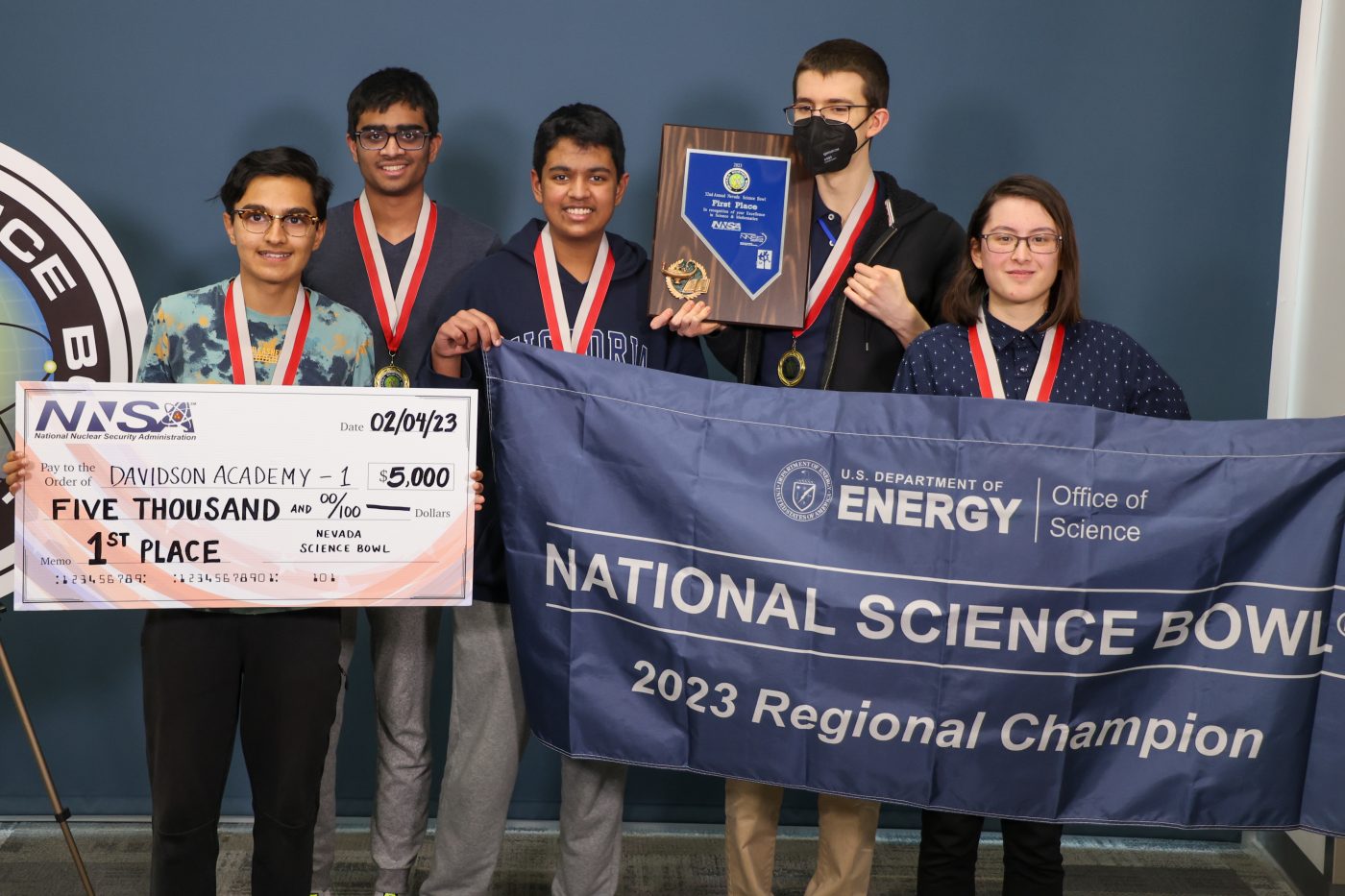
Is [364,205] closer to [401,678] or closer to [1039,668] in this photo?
[401,678]

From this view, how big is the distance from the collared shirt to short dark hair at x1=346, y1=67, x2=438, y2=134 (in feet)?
4.41

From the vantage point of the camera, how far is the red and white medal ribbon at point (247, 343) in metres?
2.50

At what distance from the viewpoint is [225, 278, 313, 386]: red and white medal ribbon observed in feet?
8.20

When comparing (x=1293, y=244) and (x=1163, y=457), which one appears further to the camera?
(x=1293, y=244)

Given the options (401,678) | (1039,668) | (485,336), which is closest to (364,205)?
(485,336)

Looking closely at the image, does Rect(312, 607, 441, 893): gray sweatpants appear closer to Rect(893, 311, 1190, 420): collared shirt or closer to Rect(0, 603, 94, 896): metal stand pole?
Rect(0, 603, 94, 896): metal stand pole

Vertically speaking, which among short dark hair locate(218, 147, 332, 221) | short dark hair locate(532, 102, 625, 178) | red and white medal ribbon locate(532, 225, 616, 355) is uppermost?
short dark hair locate(532, 102, 625, 178)

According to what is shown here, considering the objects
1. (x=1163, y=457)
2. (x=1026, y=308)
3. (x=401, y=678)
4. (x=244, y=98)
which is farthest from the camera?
(x=244, y=98)

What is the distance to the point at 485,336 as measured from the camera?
253cm

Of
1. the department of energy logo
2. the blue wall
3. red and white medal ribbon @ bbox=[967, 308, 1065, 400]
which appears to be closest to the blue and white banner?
the department of energy logo

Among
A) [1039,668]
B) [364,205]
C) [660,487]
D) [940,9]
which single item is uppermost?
[940,9]

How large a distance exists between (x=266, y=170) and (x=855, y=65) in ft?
4.27

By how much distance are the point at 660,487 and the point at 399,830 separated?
1.15 metres

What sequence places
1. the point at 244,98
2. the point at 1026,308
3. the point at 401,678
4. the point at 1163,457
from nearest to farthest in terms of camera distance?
1. the point at 1163,457
2. the point at 1026,308
3. the point at 401,678
4. the point at 244,98
